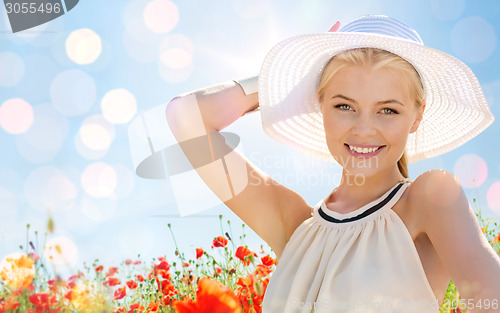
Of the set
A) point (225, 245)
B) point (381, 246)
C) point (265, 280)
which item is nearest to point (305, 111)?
point (381, 246)

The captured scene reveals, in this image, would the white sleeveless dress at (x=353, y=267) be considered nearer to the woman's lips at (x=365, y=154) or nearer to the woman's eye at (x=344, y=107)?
the woman's lips at (x=365, y=154)

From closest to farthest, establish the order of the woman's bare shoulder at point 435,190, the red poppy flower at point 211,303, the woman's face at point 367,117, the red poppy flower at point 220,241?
the red poppy flower at point 211,303
the woman's bare shoulder at point 435,190
the woman's face at point 367,117
the red poppy flower at point 220,241

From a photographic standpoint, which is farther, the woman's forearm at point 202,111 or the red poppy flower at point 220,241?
the red poppy flower at point 220,241

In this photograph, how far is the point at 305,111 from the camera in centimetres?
245

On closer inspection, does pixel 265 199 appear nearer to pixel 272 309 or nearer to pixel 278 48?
pixel 272 309

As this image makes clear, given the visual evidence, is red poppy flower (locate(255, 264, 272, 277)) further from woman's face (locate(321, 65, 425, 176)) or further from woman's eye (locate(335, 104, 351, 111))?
woman's eye (locate(335, 104, 351, 111))

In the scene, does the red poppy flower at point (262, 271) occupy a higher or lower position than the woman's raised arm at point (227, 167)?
lower

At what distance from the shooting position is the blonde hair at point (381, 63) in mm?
1883

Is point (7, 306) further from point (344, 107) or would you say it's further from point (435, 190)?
point (435, 190)

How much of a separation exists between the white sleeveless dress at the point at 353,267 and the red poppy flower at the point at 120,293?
6.10 ft

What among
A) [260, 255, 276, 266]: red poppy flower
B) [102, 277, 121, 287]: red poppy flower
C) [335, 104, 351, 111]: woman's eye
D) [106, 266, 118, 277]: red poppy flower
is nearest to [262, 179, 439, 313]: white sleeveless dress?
[335, 104, 351, 111]: woman's eye

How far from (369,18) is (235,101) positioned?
735 millimetres

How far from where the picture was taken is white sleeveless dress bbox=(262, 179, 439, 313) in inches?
65.1

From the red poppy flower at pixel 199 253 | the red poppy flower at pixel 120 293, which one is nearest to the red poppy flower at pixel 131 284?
the red poppy flower at pixel 120 293
